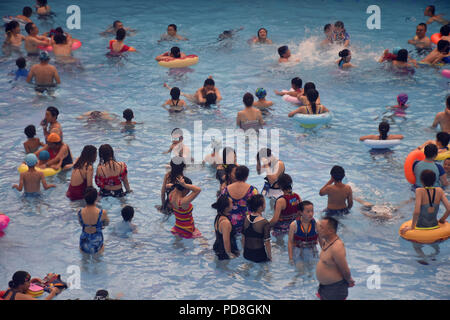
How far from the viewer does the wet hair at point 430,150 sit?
26.8 ft

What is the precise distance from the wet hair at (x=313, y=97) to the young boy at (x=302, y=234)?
427 centimetres

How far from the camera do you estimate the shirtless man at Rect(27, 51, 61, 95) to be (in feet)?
42.3

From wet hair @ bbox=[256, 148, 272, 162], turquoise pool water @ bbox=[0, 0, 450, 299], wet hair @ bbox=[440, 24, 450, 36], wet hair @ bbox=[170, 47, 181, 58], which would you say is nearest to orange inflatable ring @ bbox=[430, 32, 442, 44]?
wet hair @ bbox=[440, 24, 450, 36]

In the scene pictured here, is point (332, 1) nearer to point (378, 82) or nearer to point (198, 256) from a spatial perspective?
point (378, 82)

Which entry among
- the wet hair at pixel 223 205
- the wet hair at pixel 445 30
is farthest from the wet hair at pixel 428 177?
the wet hair at pixel 445 30

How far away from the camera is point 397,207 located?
883 centimetres

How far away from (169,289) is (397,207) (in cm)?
386

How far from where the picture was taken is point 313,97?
435 inches

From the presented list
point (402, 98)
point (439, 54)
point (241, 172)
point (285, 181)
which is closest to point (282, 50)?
point (402, 98)

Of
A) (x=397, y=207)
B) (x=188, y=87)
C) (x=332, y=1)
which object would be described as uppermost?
(x=332, y=1)

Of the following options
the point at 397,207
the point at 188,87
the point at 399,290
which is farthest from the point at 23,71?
the point at 399,290

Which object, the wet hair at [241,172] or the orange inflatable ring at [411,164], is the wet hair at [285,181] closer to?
the wet hair at [241,172]

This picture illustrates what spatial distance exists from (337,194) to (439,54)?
7.08 metres

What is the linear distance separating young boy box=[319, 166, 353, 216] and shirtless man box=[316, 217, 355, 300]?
6.46 feet
